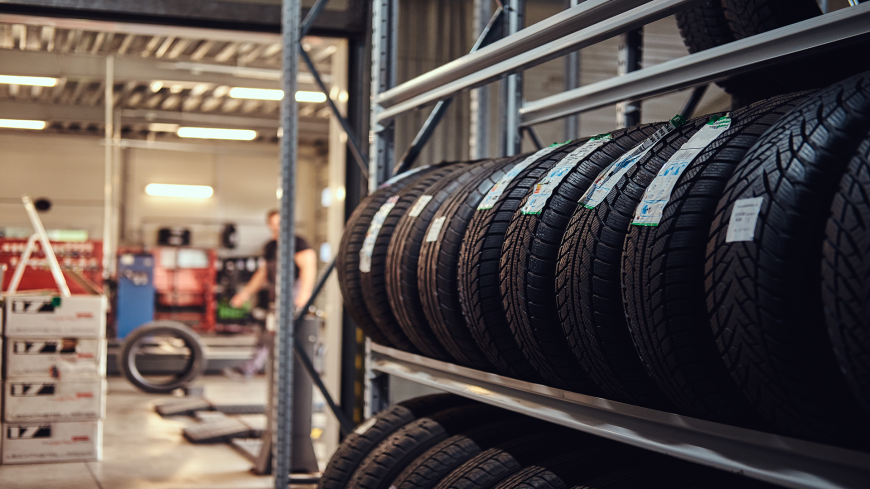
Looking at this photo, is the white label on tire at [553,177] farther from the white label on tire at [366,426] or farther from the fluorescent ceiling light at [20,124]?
the fluorescent ceiling light at [20,124]

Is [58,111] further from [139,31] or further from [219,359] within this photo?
[139,31]

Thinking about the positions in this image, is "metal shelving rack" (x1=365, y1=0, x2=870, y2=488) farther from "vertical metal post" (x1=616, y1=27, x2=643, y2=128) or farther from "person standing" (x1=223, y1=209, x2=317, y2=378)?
"person standing" (x1=223, y1=209, x2=317, y2=378)

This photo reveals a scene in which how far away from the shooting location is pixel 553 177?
1747 mm

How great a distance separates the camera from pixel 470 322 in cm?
192

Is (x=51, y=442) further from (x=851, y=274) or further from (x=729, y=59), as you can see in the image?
(x=851, y=274)

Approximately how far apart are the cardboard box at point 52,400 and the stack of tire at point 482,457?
373 cm

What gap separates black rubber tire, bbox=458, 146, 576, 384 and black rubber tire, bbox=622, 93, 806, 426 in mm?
505

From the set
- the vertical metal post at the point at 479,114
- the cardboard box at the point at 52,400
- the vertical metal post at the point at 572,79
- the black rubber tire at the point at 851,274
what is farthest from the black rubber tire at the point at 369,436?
the cardboard box at the point at 52,400

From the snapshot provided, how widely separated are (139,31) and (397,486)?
4.03m

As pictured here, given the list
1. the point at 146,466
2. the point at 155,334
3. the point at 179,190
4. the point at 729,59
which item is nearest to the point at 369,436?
the point at 729,59

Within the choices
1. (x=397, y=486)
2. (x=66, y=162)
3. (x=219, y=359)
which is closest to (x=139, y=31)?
(x=397, y=486)

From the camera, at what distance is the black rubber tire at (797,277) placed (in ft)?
3.63

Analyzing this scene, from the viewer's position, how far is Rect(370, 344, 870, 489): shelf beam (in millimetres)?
1099

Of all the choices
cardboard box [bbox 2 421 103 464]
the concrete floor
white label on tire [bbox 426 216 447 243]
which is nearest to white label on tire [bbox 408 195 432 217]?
white label on tire [bbox 426 216 447 243]
